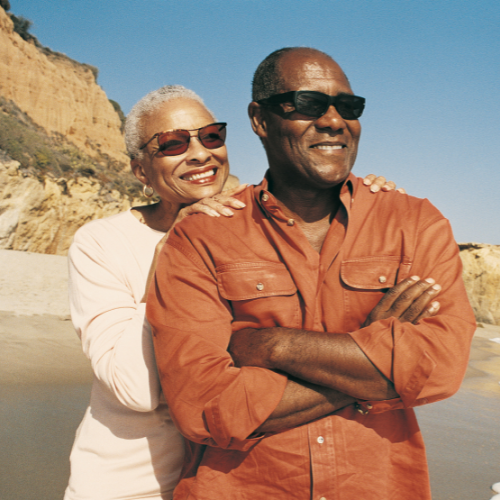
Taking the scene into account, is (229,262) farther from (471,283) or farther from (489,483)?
(471,283)

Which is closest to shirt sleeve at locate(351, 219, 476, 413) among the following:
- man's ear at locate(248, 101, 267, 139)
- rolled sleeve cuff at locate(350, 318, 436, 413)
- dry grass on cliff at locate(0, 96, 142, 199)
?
rolled sleeve cuff at locate(350, 318, 436, 413)

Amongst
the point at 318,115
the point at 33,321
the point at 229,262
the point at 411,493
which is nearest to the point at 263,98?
the point at 318,115

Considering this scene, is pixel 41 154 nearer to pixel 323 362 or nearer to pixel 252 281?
pixel 252 281

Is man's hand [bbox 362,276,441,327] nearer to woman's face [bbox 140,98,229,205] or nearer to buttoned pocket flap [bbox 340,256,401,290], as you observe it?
buttoned pocket flap [bbox 340,256,401,290]

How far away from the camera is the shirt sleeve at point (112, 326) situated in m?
1.77

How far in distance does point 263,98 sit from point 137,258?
905 mm

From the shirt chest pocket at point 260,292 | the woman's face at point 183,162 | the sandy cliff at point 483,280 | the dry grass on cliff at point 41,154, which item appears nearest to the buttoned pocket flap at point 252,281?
the shirt chest pocket at point 260,292

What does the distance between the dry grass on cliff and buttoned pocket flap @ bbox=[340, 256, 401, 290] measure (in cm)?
1601

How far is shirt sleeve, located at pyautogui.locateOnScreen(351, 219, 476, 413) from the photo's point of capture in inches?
57.3

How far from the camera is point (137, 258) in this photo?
219cm

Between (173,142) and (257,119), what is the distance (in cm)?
54

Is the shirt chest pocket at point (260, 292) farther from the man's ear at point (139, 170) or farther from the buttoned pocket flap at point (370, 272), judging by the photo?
the man's ear at point (139, 170)

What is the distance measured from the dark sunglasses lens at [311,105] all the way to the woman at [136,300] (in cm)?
39

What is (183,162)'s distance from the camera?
235cm
